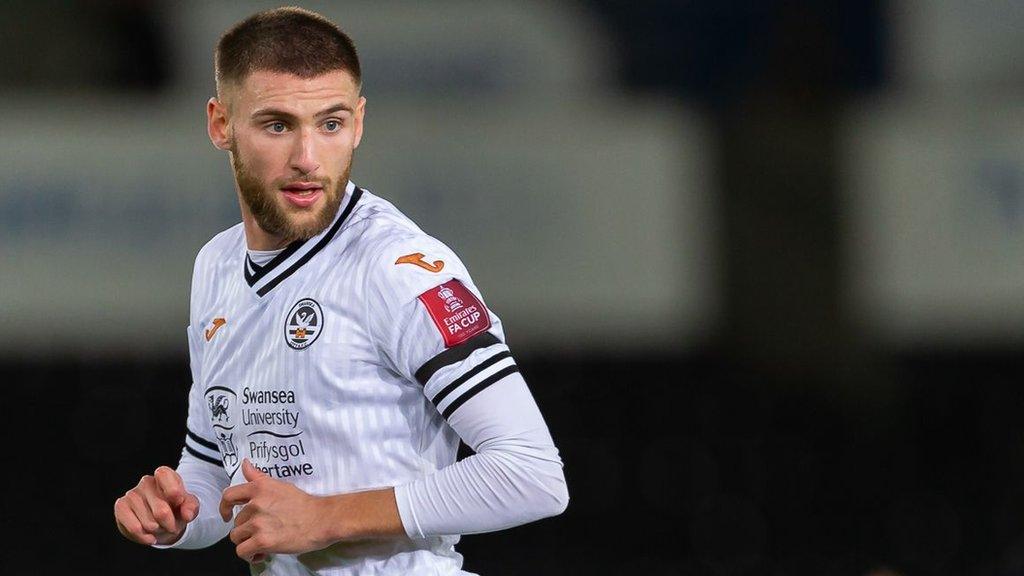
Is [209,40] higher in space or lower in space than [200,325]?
higher

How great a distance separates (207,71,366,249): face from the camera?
2.17 m

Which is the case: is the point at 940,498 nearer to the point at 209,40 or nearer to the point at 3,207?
the point at 209,40

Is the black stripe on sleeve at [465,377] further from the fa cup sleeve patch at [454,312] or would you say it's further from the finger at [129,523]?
the finger at [129,523]

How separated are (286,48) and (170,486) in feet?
2.26

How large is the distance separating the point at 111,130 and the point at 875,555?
12.1 feet

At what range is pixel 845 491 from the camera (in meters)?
6.04

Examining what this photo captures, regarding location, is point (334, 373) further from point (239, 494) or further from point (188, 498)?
point (188, 498)

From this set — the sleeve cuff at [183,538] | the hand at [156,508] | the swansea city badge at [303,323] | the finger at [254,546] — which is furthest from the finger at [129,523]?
the swansea city badge at [303,323]

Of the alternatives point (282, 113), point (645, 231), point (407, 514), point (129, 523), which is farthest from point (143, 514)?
point (645, 231)

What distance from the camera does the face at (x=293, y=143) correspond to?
7.13 feet

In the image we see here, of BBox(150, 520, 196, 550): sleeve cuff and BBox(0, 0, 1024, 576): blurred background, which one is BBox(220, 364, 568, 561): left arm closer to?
BBox(150, 520, 196, 550): sleeve cuff

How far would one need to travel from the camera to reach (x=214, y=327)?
239 cm

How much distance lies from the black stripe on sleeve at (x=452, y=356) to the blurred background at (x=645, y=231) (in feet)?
12.9

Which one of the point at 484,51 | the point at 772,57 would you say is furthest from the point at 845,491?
the point at 484,51
